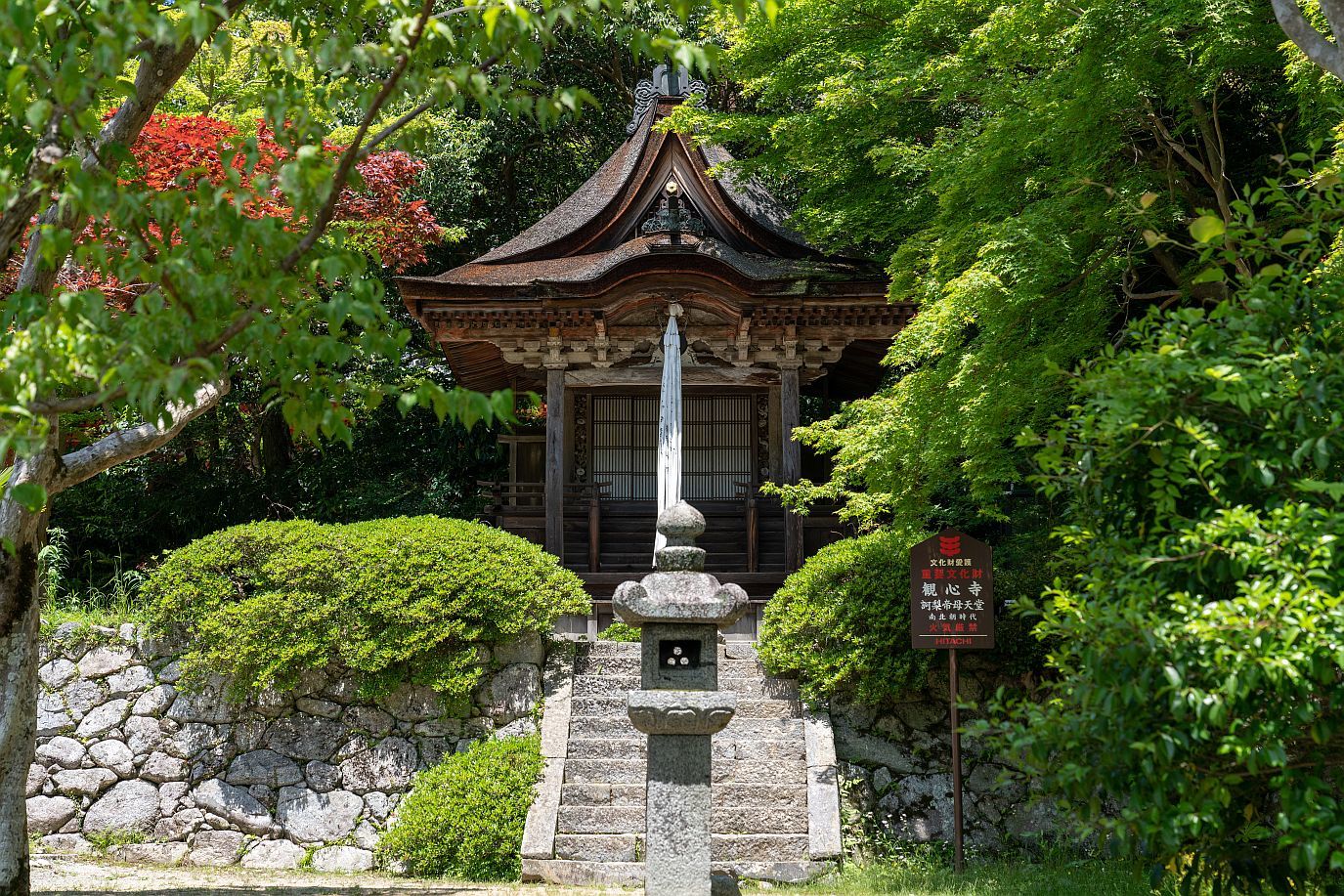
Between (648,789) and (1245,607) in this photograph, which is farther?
(648,789)

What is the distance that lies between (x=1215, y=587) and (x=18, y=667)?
5.69m

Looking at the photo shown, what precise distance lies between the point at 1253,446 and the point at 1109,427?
511 mm

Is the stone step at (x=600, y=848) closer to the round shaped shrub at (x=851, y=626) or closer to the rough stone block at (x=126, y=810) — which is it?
the round shaped shrub at (x=851, y=626)

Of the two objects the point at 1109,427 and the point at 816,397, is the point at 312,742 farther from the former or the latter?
the point at 816,397

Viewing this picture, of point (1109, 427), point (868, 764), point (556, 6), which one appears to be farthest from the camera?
point (868, 764)

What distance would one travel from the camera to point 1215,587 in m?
4.41

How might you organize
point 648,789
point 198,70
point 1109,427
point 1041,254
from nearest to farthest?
point 1109,427 → point 648,789 → point 1041,254 → point 198,70

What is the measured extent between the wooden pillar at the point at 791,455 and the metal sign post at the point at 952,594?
12.0ft

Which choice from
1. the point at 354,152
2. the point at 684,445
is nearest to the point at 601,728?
the point at 684,445

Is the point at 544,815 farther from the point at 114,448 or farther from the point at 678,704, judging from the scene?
the point at 114,448

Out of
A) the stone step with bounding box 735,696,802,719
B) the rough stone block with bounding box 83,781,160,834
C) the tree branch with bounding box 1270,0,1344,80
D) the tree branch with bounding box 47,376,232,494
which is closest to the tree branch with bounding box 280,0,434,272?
the tree branch with bounding box 47,376,232,494

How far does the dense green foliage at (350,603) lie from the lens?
9500mm

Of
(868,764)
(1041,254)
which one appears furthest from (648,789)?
(1041,254)

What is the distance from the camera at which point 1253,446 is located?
421 cm
